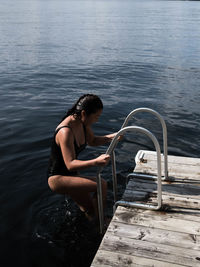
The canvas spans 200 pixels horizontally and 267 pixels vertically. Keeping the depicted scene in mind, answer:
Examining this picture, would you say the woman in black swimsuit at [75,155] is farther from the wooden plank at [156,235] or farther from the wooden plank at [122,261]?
the wooden plank at [122,261]

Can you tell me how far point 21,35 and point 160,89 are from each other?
2418 cm

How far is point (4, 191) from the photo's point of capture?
6230mm

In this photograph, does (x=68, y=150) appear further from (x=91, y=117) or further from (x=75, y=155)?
(x=91, y=117)

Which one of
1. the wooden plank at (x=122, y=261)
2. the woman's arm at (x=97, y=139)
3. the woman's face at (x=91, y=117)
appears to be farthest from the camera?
the woman's arm at (x=97, y=139)

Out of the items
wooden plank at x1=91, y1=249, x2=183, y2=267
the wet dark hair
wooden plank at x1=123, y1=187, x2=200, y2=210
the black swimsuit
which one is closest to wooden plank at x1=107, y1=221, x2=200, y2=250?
wooden plank at x1=91, y1=249, x2=183, y2=267

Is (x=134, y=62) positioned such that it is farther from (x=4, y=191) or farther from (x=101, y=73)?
(x=4, y=191)

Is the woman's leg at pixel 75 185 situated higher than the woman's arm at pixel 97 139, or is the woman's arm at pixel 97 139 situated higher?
the woman's arm at pixel 97 139

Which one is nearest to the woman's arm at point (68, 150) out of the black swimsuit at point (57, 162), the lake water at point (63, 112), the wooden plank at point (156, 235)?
the black swimsuit at point (57, 162)

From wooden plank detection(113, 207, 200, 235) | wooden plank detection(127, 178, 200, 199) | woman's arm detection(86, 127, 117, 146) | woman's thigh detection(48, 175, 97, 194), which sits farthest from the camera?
woman's arm detection(86, 127, 117, 146)

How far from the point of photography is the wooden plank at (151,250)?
345 centimetres

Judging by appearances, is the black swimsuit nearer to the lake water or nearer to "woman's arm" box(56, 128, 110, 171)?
"woman's arm" box(56, 128, 110, 171)

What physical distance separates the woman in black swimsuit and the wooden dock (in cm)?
61

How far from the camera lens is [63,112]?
38.5 ft

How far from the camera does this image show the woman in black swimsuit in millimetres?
4133
